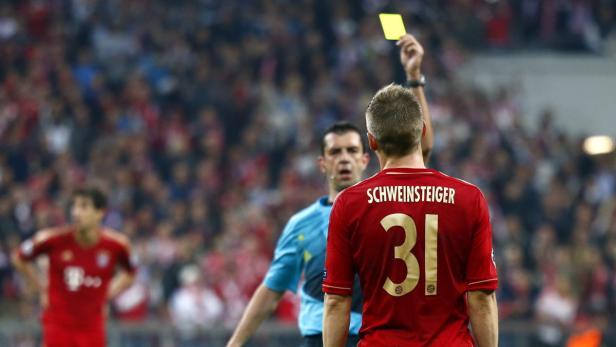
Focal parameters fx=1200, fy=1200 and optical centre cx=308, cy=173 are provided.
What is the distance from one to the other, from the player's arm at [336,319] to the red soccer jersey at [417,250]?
48mm

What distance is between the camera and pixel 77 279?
32.0 ft

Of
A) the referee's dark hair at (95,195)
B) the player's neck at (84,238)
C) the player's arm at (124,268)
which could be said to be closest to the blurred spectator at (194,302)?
the player's arm at (124,268)

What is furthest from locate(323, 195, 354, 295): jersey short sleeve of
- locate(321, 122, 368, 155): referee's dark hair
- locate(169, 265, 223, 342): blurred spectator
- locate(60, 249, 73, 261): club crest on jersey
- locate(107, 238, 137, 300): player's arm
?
locate(169, 265, 223, 342): blurred spectator

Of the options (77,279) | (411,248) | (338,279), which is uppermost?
(411,248)

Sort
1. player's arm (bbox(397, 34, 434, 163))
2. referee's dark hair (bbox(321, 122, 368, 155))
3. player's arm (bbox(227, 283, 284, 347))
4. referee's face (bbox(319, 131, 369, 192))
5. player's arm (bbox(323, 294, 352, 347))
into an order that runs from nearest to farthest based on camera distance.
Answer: player's arm (bbox(323, 294, 352, 347))
player's arm (bbox(397, 34, 434, 163))
player's arm (bbox(227, 283, 284, 347))
referee's face (bbox(319, 131, 369, 192))
referee's dark hair (bbox(321, 122, 368, 155))

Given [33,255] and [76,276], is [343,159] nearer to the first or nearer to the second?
[76,276]

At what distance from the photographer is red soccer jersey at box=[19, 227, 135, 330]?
31.7ft

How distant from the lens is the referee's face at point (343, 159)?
22.1 ft

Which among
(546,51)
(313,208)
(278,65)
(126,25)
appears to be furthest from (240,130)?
(313,208)

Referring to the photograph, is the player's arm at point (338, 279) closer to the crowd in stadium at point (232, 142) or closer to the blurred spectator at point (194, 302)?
the blurred spectator at point (194, 302)

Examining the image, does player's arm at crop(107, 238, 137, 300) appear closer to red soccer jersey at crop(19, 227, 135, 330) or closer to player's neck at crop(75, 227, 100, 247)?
red soccer jersey at crop(19, 227, 135, 330)

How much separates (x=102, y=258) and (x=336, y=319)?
214 inches

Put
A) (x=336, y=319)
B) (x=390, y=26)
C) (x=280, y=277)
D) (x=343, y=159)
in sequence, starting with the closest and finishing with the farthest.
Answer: (x=336, y=319), (x=390, y=26), (x=280, y=277), (x=343, y=159)

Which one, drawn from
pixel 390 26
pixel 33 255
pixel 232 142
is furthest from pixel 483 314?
pixel 232 142
